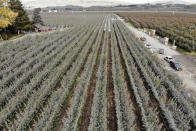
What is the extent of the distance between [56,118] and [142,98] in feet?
29.5

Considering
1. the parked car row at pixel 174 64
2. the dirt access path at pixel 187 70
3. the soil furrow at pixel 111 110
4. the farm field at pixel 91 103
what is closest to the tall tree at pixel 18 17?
the farm field at pixel 91 103

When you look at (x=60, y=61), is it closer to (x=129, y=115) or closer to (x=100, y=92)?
(x=100, y=92)

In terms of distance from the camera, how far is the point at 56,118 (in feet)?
42.4

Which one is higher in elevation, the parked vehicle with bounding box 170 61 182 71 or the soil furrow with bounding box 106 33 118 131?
the parked vehicle with bounding box 170 61 182 71

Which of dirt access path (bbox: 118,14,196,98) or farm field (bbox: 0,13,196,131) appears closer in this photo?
farm field (bbox: 0,13,196,131)

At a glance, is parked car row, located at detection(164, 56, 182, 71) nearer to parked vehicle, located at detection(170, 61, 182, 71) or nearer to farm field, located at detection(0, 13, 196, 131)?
parked vehicle, located at detection(170, 61, 182, 71)

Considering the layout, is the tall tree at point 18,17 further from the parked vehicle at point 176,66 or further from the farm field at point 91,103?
the parked vehicle at point 176,66

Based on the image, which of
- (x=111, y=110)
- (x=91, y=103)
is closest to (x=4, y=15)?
(x=91, y=103)

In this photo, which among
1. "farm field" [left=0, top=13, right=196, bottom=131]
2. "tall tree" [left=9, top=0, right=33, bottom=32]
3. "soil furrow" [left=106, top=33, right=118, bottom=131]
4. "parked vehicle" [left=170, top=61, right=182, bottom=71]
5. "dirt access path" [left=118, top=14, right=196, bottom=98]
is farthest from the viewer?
"tall tree" [left=9, top=0, right=33, bottom=32]

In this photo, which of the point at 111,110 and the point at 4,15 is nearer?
the point at 111,110

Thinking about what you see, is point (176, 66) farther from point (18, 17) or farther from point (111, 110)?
point (18, 17)

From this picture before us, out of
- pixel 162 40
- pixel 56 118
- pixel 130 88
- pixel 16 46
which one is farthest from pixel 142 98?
pixel 162 40

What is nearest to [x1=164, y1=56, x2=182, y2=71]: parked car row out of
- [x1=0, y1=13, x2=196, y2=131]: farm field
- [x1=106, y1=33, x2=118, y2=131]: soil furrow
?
[x1=0, y1=13, x2=196, y2=131]: farm field

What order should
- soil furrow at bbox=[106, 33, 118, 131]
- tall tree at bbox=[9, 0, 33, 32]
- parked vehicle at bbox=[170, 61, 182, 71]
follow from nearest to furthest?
soil furrow at bbox=[106, 33, 118, 131]
parked vehicle at bbox=[170, 61, 182, 71]
tall tree at bbox=[9, 0, 33, 32]
